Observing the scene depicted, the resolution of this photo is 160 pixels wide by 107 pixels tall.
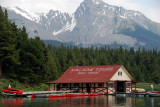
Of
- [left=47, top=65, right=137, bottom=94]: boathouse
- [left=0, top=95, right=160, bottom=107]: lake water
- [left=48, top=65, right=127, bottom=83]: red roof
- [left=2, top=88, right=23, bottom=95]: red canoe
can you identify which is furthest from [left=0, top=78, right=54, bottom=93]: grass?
[left=0, top=95, right=160, bottom=107]: lake water

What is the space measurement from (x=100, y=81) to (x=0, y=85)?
21.6 meters

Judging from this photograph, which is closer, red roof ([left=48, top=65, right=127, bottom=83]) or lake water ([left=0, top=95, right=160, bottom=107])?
lake water ([left=0, top=95, right=160, bottom=107])

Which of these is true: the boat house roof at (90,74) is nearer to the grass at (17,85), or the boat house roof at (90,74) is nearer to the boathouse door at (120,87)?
the boathouse door at (120,87)

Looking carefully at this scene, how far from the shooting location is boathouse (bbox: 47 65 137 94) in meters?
65.9

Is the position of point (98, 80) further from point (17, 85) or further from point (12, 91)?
point (17, 85)

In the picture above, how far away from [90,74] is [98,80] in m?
4.73

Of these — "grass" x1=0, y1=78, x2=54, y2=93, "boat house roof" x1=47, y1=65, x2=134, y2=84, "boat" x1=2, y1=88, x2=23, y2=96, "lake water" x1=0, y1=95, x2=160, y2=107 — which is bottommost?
"lake water" x1=0, y1=95, x2=160, y2=107

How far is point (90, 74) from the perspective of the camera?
69438mm

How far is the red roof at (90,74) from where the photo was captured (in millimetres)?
66188

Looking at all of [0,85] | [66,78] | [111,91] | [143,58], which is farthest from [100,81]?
[143,58]

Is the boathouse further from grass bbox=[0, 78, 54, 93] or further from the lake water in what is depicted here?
the lake water

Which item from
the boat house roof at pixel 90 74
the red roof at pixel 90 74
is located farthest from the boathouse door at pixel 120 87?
the red roof at pixel 90 74

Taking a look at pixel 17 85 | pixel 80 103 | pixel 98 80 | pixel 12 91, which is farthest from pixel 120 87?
pixel 80 103

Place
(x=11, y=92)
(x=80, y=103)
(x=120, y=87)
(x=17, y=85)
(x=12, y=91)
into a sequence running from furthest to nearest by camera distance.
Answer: (x=17, y=85), (x=120, y=87), (x=12, y=91), (x=11, y=92), (x=80, y=103)
